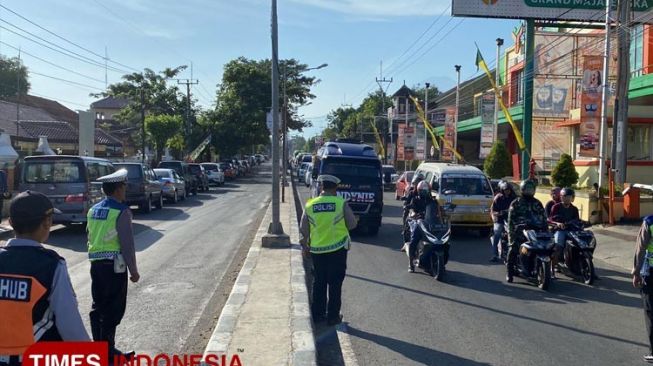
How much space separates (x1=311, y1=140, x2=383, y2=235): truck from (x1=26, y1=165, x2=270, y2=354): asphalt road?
9.44ft

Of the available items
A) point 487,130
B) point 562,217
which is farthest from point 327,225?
point 487,130

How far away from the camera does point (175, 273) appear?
11156mm

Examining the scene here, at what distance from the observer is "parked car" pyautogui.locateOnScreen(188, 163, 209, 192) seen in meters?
36.3

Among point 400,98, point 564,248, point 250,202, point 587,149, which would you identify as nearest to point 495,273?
Result: point 564,248

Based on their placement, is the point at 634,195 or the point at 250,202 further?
the point at 250,202

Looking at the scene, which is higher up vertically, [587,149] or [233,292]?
[587,149]

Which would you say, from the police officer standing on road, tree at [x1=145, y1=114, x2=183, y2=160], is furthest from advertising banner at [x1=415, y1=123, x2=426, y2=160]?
the police officer standing on road

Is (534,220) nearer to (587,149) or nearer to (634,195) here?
(634,195)

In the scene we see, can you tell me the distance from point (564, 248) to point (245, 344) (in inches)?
289

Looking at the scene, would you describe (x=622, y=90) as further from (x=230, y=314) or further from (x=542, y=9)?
(x=230, y=314)

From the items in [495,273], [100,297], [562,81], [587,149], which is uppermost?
[562,81]

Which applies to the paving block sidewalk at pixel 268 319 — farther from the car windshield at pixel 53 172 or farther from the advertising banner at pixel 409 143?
the advertising banner at pixel 409 143

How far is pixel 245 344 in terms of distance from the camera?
6.23m

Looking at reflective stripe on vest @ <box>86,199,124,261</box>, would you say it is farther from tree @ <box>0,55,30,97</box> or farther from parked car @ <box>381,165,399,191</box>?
tree @ <box>0,55,30,97</box>
